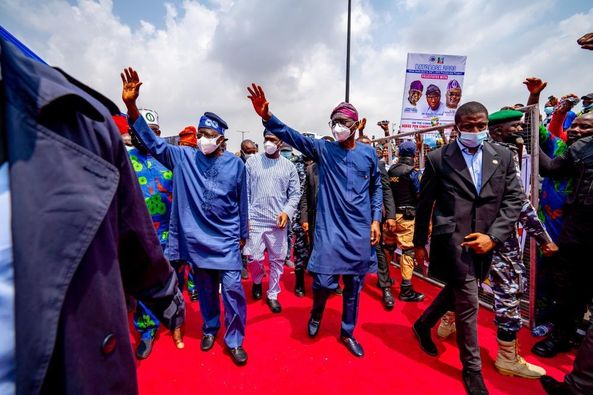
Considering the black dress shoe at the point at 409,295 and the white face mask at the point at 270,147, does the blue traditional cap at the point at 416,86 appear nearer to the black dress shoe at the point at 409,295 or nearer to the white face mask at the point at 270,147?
the white face mask at the point at 270,147

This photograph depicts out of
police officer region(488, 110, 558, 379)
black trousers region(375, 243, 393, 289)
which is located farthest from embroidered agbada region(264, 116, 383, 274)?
black trousers region(375, 243, 393, 289)

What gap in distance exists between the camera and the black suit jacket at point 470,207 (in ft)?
7.17

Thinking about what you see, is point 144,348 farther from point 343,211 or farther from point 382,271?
point 382,271

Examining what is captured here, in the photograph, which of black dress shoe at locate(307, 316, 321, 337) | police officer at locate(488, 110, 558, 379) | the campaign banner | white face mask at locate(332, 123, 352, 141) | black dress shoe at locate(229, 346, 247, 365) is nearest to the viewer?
police officer at locate(488, 110, 558, 379)

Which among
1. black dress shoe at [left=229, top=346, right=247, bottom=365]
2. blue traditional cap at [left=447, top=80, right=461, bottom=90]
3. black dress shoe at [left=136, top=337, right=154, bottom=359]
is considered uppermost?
blue traditional cap at [left=447, top=80, right=461, bottom=90]

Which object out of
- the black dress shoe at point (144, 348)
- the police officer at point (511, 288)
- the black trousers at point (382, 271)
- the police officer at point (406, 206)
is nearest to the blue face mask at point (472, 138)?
the police officer at point (511, 288)

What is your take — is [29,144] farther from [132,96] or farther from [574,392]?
[574,392]

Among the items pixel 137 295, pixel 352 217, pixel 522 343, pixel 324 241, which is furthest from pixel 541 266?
pixel 137 295

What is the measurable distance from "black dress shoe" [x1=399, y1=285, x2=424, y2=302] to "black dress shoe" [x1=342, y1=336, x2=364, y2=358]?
1437 mm

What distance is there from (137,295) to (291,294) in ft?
11.3

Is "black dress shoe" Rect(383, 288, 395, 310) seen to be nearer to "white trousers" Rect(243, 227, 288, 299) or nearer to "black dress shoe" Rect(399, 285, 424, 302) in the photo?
"black dress shoe" Rect(399, 285, 424, 302)

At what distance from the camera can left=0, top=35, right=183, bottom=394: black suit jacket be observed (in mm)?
577

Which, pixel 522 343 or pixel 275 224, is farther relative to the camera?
pixel 275 224

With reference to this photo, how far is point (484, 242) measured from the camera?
2.06 meters
